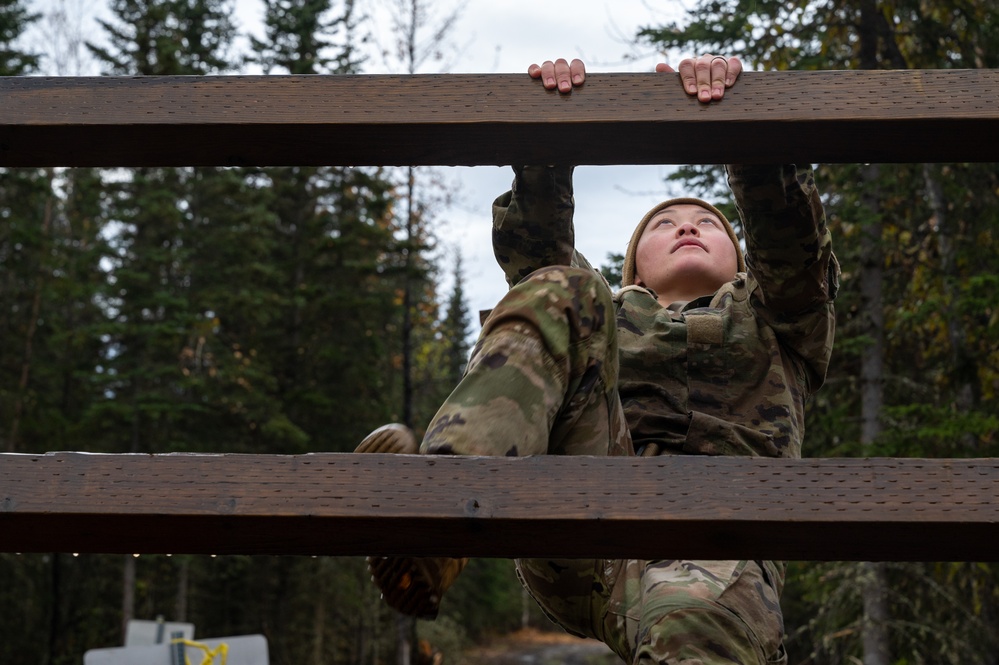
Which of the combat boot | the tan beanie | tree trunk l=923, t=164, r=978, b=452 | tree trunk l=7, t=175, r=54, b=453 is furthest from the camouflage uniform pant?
tree trunk l=7, t=175, r=54, b=453

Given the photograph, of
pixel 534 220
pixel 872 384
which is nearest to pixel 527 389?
pixel 534 220

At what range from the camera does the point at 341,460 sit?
1538mm

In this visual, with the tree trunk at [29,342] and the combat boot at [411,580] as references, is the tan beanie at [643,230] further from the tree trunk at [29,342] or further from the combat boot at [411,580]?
the tree trunk at [29,342]

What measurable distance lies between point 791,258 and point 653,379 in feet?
1.63

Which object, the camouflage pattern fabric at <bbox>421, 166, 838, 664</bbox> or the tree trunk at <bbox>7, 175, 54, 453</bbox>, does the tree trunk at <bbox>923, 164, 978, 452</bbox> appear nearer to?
the camouflage pattern fabric at <bbox>421, 166, 838, 664</bbox>

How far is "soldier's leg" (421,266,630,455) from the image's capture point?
1806 millimetres

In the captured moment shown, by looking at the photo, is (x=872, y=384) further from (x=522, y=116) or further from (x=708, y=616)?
(x=522, y=116)

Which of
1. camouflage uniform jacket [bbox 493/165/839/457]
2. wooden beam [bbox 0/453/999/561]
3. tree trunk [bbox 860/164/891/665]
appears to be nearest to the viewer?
wooden beam [bbox 0/453/999/561]

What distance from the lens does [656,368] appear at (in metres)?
3.03

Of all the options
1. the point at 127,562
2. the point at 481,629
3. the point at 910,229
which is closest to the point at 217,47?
the point at 127,562

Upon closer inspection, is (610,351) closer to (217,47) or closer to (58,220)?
(217,47)

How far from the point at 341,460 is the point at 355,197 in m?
23.2

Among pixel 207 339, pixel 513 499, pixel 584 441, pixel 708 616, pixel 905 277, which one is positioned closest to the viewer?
pixel 513 499

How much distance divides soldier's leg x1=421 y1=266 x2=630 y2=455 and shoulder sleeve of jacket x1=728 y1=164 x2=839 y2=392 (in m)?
0.77
